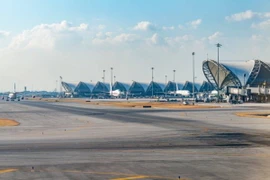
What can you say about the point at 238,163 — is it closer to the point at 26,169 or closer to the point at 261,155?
the point at 261,155

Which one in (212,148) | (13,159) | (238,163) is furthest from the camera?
(212,148)

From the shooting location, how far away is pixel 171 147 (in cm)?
3144

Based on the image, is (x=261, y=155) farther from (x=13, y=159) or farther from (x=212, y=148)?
(x=13, y=159)

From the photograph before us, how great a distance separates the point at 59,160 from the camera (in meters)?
25.2

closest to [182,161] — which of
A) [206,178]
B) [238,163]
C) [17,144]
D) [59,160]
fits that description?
[238,163]

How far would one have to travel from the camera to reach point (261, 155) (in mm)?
26875

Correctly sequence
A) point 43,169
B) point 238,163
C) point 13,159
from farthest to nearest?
point 13,159 < point 238,163 < point 43,169

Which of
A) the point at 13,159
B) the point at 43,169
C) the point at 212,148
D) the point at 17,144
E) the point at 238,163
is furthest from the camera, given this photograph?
the point at 17,144

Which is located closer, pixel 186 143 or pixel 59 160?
pixel 59 160

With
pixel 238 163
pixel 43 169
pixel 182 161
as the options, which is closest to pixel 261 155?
pixel 238 163

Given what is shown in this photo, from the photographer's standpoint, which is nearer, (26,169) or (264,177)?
(264,177)

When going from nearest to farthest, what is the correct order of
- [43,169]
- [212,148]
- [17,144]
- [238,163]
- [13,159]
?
[43,169]
[238,163]
[13,159]
[212,148]
[17,144]

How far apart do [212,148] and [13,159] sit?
14.3m

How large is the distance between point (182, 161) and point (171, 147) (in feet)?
22.1
